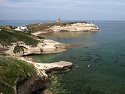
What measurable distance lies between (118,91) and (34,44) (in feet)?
126

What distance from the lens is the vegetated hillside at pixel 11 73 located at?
2327 cm

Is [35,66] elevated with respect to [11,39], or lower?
lower

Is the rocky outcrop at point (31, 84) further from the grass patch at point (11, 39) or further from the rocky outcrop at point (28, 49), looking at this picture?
the grass patch at point (11, 39)

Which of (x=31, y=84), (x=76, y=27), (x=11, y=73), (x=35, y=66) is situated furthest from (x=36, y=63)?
(x=76, y=27)

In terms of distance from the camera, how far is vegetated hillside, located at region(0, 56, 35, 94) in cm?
2327

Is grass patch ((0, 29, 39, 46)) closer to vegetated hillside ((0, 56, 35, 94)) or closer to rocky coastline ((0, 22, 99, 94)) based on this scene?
rocky coastline ((0, 22, 99, 94))

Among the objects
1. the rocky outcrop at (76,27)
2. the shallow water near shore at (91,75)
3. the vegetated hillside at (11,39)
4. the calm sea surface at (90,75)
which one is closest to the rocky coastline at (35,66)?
the vegetated hillside at (11,39)

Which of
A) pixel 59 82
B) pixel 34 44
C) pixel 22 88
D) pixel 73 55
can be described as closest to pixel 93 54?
pixel 73 55

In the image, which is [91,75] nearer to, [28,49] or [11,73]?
[11,73]

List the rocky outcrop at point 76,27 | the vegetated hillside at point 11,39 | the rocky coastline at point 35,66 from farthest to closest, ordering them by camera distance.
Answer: the rocky outcrop at point 76,27 → the vegetated hillside at point 11,39 → the rocky coastline at point 35,66

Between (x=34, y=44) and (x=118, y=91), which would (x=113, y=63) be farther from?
(x=34, y=44)

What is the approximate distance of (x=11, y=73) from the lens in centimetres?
2680

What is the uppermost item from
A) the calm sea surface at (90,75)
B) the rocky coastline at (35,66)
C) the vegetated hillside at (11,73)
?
the vegetated hillside at (11,73)

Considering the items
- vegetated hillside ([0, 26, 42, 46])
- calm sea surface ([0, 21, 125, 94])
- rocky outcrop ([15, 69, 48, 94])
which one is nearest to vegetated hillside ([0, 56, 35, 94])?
rocky outcrop ([15, 69, 48, 94])
